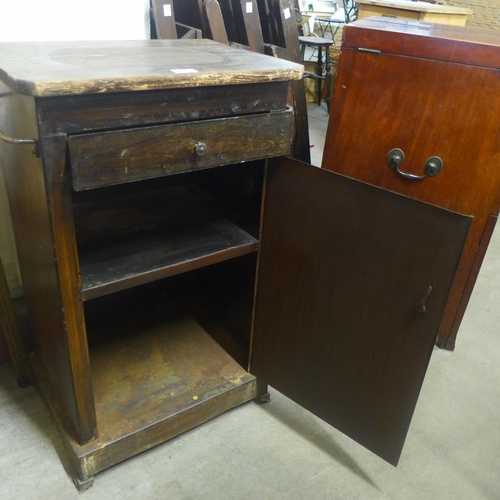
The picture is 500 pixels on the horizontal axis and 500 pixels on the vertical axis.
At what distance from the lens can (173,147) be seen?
812 mm

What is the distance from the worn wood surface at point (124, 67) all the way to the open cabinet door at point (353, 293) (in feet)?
0.66

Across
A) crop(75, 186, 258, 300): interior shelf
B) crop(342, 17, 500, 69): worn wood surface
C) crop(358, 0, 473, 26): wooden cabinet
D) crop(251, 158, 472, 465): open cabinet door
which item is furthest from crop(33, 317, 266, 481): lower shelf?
crop(358, 0, 473, 26): wooden cabinet

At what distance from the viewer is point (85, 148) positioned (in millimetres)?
728

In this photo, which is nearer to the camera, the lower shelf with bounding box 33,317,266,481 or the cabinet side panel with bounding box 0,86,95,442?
the cabinet side panel with bounding box 0,86,95,442

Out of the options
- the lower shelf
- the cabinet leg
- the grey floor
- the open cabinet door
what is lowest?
the grey floor

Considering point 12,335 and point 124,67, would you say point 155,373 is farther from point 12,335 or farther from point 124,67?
point 124,67

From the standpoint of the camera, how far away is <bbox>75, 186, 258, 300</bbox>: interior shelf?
937 mm

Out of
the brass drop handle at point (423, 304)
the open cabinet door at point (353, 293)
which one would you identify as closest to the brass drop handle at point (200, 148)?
the open cabinet door at point (353, 293)

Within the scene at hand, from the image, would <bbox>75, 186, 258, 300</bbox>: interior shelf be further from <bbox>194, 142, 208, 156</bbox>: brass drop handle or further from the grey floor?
the grey floor

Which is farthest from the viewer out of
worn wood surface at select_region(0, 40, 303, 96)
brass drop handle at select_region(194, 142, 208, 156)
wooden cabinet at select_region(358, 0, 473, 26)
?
wooden cabinet at select_region(358, 0, 473, 26)

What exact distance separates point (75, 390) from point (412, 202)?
2.35ft

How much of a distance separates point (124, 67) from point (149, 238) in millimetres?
387

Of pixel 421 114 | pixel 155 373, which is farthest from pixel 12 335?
pixel 421 114

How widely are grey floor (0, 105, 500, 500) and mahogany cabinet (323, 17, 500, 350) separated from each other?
519mm
